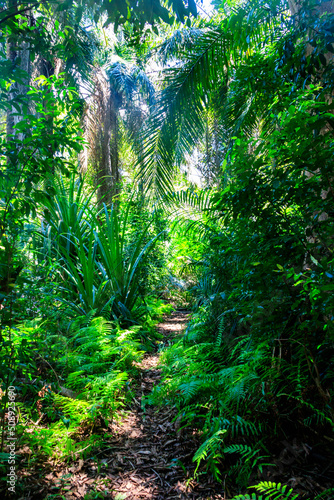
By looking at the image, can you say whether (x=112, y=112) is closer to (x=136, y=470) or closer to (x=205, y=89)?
(x=205, y=89)

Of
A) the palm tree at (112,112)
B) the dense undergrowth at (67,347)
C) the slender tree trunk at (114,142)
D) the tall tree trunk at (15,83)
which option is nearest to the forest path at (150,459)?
the dense undergrowth at (67,347)

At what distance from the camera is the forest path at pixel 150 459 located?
1547 millimetres

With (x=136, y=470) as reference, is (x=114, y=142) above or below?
above

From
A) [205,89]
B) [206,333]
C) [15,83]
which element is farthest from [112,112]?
[206,333]

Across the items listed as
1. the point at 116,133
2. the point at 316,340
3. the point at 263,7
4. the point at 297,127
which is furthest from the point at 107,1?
the point at 116,133

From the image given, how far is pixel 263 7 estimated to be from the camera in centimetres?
331

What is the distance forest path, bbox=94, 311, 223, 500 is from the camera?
1.55 meters

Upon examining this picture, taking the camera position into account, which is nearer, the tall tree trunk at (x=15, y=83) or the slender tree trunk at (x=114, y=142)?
the tall tree trunk at (x=15, y=83)

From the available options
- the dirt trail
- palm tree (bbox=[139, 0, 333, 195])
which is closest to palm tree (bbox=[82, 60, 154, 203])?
palm tree (bbox=[139, 0, 333, 195])

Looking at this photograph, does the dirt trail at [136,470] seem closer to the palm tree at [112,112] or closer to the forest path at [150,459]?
the forest path at [150,459]

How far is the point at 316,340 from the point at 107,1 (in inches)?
74.4

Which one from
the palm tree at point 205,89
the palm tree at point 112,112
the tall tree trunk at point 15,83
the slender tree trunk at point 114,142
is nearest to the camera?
the tall tree trunk at point 15,83

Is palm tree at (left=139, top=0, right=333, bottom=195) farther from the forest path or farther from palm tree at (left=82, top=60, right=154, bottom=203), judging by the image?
palm tree at (left=82, top=60, right=154, bottom=203)

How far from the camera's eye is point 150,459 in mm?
1844
